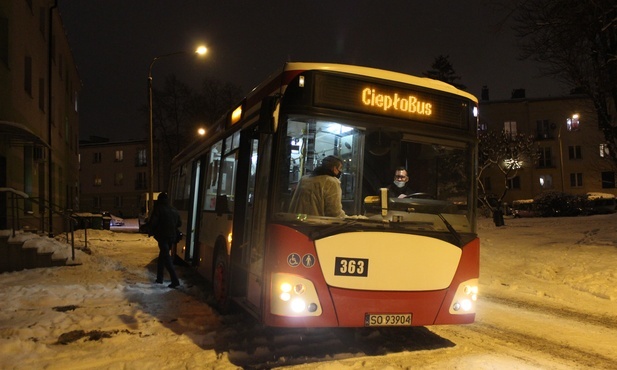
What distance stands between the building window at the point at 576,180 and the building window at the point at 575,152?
1803 mm

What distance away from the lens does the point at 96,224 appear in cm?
3381

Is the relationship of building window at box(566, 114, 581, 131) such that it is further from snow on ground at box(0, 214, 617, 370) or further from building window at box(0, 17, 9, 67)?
building window at box(0, 17, 9, 67)

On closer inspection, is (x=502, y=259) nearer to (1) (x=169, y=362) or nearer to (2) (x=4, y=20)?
(1) (x=169, y=362)

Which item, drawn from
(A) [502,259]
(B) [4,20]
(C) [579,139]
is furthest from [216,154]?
(C) [579,139]

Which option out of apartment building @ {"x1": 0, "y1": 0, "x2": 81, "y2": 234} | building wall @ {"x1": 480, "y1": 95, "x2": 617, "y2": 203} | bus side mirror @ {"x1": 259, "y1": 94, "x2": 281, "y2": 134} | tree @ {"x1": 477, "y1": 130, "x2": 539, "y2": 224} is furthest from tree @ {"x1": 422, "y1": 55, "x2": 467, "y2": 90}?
bus side mirror @ {"x1": 259, "y1": 94, "x2": 281, "y2": 134}

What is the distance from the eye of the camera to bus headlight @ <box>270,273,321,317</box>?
17.0ft

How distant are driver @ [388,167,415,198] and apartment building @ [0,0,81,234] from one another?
11.1 meters

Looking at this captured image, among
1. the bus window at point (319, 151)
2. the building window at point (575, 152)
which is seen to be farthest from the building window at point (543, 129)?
the bus window at point (319, 151)

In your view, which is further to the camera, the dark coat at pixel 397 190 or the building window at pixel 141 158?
the building window at pixel 141 158

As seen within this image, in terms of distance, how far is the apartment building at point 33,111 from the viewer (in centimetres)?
1512

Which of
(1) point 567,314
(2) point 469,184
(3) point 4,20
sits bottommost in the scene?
(1) point 567,314

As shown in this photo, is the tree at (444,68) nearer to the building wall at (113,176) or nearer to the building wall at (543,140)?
the building wall at (543,140)

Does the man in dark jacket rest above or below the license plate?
above

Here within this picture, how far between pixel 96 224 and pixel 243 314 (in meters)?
29.2
